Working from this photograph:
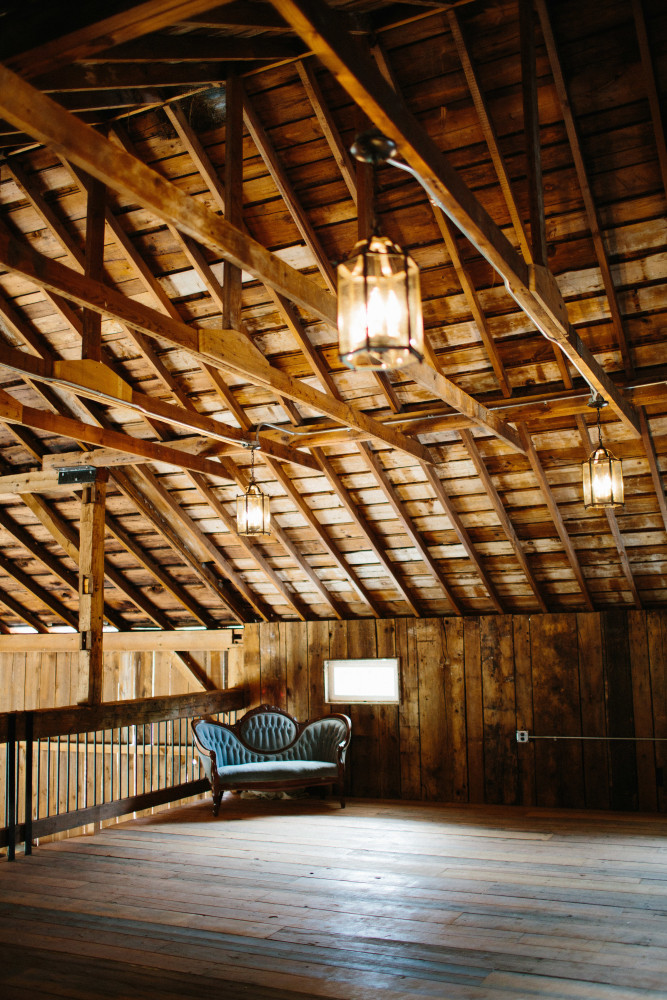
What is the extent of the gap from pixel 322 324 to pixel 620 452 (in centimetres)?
232

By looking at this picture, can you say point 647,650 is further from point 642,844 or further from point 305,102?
point 305,102

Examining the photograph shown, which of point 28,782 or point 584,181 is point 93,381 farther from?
point 28,782

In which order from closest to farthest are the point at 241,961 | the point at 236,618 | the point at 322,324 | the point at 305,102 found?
the point at 241,961, the point at 305,102, the point at 322,324, the point at 236,618

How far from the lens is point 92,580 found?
6543mm

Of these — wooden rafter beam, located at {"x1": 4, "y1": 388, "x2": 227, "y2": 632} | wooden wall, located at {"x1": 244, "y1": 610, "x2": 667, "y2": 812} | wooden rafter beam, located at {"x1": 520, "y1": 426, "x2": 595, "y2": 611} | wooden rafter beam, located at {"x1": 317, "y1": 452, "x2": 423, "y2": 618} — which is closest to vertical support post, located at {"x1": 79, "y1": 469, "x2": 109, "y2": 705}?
wooden rafter beam, located at {"x1": 4, "y1": 388, "x2": 227, "y2": 632}

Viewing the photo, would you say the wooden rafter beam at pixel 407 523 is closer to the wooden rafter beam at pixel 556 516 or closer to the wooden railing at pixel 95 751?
the wooden rafter beam at pixel 556 516

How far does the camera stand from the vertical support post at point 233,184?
12.6 feet

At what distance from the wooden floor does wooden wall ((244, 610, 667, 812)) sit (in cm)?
67

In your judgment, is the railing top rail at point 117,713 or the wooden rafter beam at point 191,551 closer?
the railing top rail at point 117,713

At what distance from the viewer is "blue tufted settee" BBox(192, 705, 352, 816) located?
6.48m

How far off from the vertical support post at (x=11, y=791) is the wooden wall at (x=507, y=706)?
10.4 ft

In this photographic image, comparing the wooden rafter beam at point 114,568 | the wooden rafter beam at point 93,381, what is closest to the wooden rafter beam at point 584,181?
the wooden rafter beam at point 93,381

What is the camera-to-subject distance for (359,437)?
5348mm

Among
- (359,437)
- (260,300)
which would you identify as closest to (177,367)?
(260,300)
